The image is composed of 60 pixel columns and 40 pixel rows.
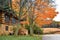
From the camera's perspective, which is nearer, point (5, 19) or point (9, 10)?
point (9, 10)

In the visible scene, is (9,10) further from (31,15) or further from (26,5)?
(31,15)

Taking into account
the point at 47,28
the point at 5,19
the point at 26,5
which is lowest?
the point at 47,28

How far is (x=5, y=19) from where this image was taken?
38.2 metres

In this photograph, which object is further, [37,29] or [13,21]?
[37,29]

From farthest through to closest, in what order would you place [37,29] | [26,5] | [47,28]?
[47,28]
[37,29]
[26,5]

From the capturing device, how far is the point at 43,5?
4206 cm

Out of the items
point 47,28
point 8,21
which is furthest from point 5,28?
point 47,28

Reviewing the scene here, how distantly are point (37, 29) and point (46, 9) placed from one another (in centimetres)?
1008

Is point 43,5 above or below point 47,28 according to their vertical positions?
above

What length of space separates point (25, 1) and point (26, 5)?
2.37 meters

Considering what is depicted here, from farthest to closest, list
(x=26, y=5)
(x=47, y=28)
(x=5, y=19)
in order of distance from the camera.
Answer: (x=47, y=28) → (x=5, y=19) → (x=26, y=5)

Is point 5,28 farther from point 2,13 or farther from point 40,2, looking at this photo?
point 40,2

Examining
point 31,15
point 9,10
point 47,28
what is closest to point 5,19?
point 9,10

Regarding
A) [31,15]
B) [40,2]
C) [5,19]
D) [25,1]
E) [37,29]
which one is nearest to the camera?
[25,1]
